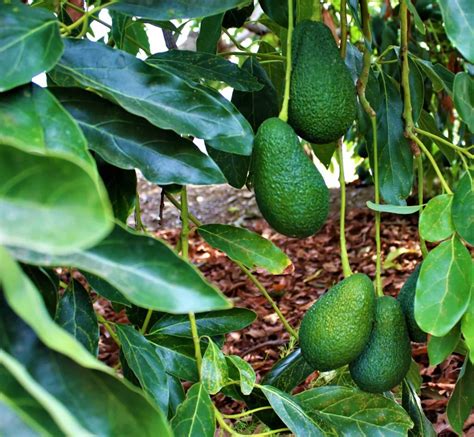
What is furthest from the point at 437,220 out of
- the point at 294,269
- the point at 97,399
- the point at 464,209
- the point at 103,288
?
the point at 294,269

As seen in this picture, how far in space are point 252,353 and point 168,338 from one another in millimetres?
1556

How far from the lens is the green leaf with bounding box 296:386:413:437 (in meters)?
0.91

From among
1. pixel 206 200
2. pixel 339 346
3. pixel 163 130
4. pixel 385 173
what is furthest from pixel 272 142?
pixel 206 200

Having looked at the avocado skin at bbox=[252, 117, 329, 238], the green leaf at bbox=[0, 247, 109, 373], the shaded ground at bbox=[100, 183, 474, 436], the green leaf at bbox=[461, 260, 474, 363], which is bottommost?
the shaded ground at bbox=[100, 183, 474, 436]

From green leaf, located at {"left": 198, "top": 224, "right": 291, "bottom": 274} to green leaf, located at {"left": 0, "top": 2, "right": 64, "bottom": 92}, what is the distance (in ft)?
1.15

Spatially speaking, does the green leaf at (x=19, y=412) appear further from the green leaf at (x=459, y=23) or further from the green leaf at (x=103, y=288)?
the green leaf at (x=459, y=23)

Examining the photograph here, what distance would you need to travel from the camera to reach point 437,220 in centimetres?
80

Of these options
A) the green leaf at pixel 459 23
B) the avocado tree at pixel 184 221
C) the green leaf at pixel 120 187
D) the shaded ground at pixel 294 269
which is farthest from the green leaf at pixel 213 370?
the shaded ground at pixel 294 269

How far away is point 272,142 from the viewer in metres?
0.77

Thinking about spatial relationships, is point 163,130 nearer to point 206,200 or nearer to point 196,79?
point 196,79

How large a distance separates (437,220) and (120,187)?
36cm

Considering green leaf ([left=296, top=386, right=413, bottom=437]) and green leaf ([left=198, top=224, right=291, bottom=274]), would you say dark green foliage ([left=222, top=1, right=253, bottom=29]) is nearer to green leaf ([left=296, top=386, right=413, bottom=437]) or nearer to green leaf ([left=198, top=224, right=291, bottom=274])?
green leaf ([left=198, top=224, right=291, bottom=274])

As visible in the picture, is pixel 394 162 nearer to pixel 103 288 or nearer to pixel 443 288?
pixel 443 288

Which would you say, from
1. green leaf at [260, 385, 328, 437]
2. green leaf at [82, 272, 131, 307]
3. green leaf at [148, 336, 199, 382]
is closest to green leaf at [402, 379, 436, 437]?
green leaf at [260, 385, 328, 437]
